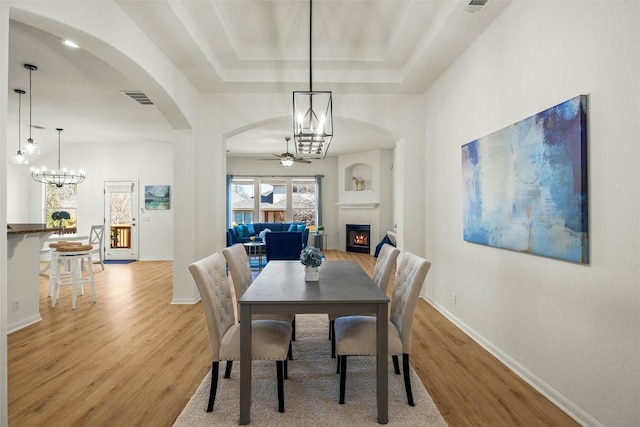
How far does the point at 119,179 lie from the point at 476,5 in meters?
8.61

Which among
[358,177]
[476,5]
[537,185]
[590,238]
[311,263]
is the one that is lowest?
[311,263]

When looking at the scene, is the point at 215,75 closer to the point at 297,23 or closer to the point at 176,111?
the point at 176,111

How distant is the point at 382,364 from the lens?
6.28 feet

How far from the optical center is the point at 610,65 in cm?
176

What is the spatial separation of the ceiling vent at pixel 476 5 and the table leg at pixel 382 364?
2.42 meters

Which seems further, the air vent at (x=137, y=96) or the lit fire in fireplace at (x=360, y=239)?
the lit fire in fireplace at (x=360, y=239)

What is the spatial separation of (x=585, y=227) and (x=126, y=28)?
12.5 feet

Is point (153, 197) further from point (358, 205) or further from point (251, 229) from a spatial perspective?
point (358, 205)

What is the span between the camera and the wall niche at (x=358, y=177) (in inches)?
393

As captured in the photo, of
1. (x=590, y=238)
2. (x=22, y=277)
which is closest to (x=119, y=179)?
(x=22, y=277)

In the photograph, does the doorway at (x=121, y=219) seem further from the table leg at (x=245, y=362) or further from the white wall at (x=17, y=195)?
the table leg at (x=245, y=362)

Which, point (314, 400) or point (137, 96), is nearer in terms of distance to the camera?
point (314, 400)

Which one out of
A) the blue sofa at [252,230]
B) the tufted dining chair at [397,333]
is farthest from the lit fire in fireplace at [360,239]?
the tufted dining chair at [397,333]

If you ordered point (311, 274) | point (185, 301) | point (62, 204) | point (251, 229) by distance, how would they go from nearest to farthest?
point (311, 274), point (185, 301), point (62, 204), point (251, 229)
